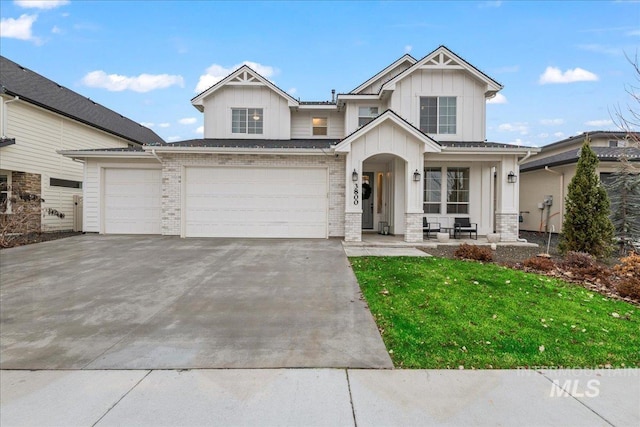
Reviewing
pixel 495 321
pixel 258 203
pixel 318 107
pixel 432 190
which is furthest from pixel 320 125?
pixel 495 321

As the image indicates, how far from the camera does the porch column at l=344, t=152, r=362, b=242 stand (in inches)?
433

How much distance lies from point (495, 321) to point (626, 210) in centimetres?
1010

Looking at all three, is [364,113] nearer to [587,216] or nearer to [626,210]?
[587,216]

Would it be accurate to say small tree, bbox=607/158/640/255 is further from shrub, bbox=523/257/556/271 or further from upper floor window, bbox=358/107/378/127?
upper floor window, bbox=358/107/378/127

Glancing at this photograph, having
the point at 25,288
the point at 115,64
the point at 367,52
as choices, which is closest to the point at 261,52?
the point at 367,52

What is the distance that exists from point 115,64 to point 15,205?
36.3 feet

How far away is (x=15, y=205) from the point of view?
11766mm

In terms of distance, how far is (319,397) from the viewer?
8.95 ft

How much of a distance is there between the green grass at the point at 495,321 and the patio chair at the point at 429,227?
5141mm

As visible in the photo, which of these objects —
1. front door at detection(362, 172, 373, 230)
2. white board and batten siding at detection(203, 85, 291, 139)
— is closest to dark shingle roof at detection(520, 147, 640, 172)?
front door at detection(362, 172, 373, 230)

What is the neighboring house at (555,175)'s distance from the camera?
43.7 ft

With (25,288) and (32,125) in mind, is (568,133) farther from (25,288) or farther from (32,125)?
(32,125)

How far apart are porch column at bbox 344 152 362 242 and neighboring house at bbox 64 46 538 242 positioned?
0.12ft

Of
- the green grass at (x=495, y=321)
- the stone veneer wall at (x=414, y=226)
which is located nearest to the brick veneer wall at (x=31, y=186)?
the green grass at (x=495, y=321)
